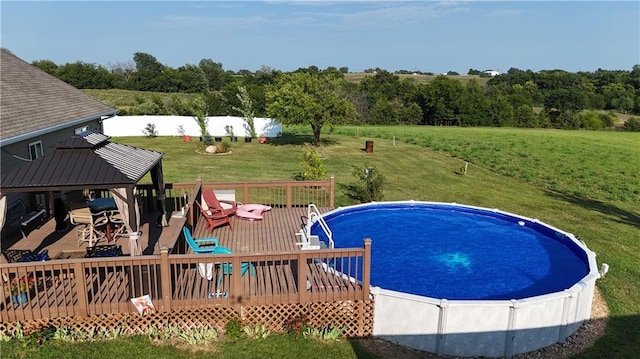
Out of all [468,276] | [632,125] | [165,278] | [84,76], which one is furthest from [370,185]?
[632,125]

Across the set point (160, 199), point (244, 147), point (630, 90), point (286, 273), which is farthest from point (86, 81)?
point (630, 90)

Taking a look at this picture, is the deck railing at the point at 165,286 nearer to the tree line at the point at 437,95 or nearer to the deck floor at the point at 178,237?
the deck floor at the point at 178,237

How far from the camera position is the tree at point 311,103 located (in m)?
30.6

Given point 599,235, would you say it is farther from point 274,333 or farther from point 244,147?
point 244,147

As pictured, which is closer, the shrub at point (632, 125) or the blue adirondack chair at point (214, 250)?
the blue adirondack chair at point (214, 250)

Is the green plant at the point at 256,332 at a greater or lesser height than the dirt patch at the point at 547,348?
greater

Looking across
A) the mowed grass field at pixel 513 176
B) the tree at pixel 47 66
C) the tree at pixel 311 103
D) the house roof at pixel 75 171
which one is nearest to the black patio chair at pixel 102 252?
the house roof at pixel 75 171

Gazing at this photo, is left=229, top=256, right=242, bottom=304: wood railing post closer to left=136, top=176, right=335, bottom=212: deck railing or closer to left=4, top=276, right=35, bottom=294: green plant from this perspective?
left=4, top=276, right=35, bottom=294: green plant

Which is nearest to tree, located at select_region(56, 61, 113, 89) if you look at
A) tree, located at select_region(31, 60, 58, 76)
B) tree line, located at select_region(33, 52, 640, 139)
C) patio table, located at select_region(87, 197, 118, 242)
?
tree line, located at select_region(33, 52, 640, 139)

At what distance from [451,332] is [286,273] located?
3.49 m

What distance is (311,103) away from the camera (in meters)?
30.3

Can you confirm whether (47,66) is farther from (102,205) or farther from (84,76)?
(102,205)

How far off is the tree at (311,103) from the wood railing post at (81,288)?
2391 centimetres

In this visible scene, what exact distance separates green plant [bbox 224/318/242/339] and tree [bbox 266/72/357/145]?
23408 mm
